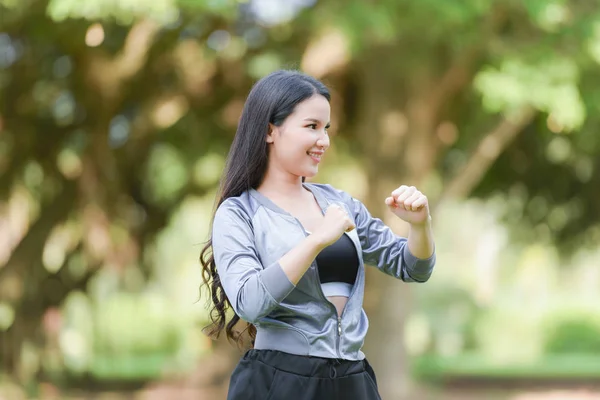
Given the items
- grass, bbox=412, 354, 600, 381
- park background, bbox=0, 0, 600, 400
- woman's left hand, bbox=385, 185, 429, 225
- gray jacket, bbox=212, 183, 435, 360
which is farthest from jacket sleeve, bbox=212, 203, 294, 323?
grass, bbox=412, 354, 600, 381

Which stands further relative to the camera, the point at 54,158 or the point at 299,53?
the point at 54,158

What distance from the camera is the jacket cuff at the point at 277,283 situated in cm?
244

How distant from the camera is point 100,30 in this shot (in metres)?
8.14

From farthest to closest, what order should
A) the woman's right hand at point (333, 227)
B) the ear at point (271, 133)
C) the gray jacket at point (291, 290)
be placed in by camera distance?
the ear at point (271, 133) < the gray jacket at point (291, 290) < the woman's right hand at point (333, 227)

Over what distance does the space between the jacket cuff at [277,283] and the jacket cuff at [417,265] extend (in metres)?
0.49

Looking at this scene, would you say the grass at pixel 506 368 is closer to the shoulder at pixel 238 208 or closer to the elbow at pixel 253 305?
the shoulder at pixel 238 208

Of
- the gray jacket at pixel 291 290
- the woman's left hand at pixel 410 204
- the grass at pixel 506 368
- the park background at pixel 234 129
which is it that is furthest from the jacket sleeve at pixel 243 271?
the grass at pixel 506 368

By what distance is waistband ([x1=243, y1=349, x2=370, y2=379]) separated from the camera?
104 inches

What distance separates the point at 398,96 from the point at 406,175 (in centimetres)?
88

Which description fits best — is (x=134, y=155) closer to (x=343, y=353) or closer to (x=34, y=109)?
(x=34, y=109)

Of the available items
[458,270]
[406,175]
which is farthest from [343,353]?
[458,270]

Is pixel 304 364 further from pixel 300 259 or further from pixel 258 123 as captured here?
pixel 258 123

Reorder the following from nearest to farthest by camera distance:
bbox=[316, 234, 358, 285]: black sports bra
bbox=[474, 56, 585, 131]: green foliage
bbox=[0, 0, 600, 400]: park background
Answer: bbox=[316, 234, 358, 285]: black sports bra
bbox=[474, 56, 585, 131]: green foliage
bbox=[0, 0, 600, 400]: park background

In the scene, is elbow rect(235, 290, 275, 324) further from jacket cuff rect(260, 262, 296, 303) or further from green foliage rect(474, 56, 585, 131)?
green foliage rect(474, 56, 585, 131)
